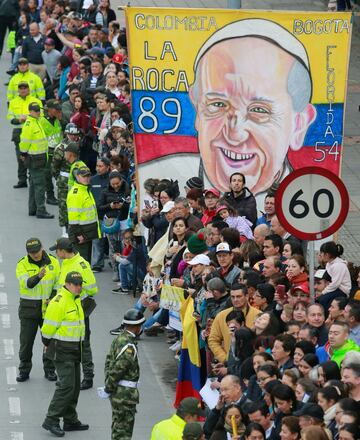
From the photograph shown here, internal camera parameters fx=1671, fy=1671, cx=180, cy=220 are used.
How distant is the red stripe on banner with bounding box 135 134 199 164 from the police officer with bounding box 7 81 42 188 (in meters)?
7.37

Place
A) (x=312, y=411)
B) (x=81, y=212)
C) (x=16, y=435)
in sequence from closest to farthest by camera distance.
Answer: (x=312, y=411) → (x=16, y=435) → (x=81, y=212)

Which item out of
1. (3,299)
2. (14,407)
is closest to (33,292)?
(14,407)

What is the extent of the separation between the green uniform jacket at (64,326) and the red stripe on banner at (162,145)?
3.32m

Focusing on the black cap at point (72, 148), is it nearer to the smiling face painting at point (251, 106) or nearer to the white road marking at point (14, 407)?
the smiling face painting at point (251, 106)

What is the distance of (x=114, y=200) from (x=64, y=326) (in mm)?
5227

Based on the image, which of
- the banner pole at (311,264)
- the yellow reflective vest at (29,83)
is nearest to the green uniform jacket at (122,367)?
the banner pole at (311,264)

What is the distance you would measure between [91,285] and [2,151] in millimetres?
12402

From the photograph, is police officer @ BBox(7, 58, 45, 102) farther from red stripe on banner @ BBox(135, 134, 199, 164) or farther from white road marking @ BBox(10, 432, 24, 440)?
white road marking @ BBox(10, 432, 24, 440)

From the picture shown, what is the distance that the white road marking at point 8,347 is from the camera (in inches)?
817

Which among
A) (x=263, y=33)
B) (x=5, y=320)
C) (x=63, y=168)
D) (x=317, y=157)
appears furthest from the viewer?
(x=63, y=168)

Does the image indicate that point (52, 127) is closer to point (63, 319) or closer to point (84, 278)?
point (84, 278)

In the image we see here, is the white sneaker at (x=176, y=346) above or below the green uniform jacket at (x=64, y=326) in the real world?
below

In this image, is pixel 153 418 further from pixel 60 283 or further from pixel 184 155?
pixel 184 155

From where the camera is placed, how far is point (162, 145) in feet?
68.9
